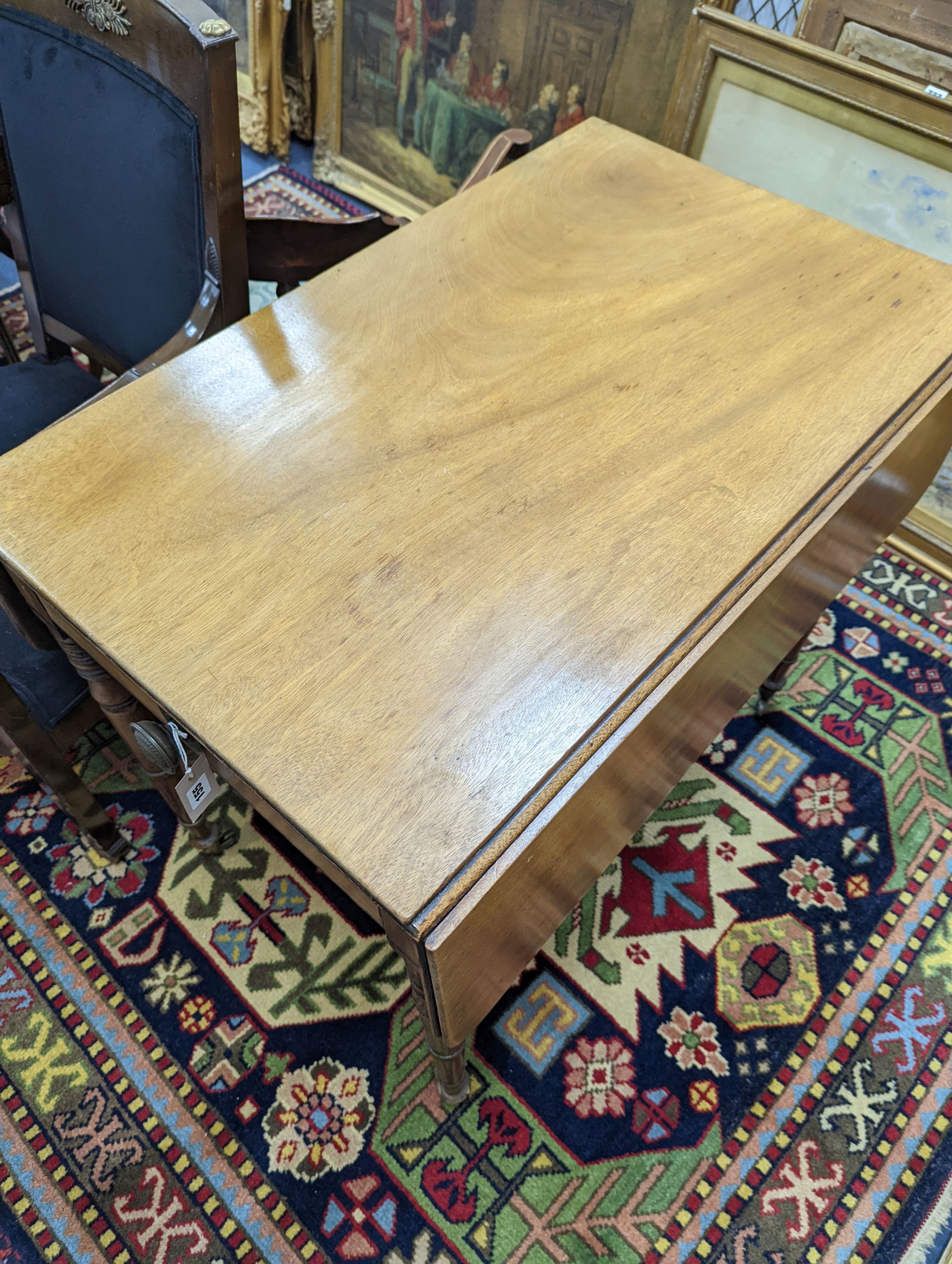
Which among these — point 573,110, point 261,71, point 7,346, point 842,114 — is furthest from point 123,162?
point 261,71

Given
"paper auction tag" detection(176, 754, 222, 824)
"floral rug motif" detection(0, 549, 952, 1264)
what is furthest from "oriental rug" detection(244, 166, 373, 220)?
"paper auction tag" detection(176, 754, 222, 824)

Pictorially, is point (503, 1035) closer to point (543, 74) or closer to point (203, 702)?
point (203, 702)

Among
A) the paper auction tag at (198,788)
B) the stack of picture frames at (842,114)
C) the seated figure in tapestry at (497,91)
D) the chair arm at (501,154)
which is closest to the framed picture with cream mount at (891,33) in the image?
the stack of picture frames at (842,114)

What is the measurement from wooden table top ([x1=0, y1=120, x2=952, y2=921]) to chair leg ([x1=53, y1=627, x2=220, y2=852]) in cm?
14

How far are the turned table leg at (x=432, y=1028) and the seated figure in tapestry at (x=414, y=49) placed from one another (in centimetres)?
197

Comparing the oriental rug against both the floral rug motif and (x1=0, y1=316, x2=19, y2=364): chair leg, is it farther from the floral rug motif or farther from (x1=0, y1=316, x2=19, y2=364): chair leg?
the floral rug motif

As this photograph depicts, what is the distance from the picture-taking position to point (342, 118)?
7.53 feet

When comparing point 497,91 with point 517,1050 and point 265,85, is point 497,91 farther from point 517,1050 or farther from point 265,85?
point 517,1050

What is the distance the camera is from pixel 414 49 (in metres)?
2.03

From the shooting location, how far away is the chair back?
1.05 metres

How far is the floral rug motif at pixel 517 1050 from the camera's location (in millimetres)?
1104

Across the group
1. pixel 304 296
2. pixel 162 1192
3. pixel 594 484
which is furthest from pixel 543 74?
pixel 162 1192

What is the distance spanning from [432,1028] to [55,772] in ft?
2.12

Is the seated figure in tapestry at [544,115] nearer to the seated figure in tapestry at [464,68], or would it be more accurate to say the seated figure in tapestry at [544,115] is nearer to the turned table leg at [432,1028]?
the seated figure in tapestry at [464,68]
